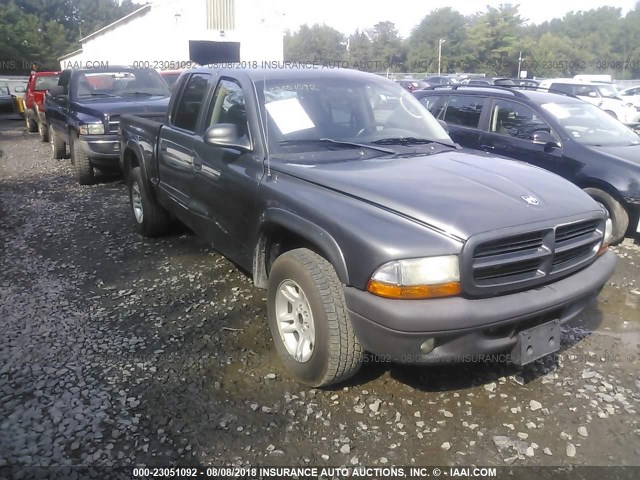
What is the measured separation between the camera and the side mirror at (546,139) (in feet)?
20.9

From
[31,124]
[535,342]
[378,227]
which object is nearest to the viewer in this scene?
[378,227]

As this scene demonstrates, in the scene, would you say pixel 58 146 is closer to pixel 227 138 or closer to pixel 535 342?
pixel 227 138

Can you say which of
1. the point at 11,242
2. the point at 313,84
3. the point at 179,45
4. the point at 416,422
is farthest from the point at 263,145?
the point at 179,45

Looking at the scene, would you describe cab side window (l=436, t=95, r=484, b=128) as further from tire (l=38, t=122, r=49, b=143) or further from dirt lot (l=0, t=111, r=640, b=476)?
tire (l=38, t=122, r=49, b=143)

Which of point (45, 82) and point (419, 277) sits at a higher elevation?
point (45, 82)

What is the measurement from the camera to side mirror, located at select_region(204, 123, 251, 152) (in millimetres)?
3559

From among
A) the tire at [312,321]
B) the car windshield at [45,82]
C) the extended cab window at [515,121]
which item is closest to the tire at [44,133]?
the car windshield at [45,82]

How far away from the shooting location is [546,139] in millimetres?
6395

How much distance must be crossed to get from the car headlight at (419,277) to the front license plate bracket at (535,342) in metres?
0.51

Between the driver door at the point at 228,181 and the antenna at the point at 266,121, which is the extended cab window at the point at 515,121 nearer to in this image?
the antenna at the point at 266,121

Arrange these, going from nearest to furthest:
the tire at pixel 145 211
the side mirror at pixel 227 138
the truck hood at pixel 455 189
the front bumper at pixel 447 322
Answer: the front bumper at pixel 447 322, the truck hood at pixel 455 189, the side mirror at pixel 227 138, the tire at pixel 145 211

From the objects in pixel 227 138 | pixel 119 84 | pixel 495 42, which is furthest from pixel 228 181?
pixel 495 42

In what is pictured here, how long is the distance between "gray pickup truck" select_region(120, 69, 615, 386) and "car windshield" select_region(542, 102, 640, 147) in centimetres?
310

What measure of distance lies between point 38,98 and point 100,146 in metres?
8.15
